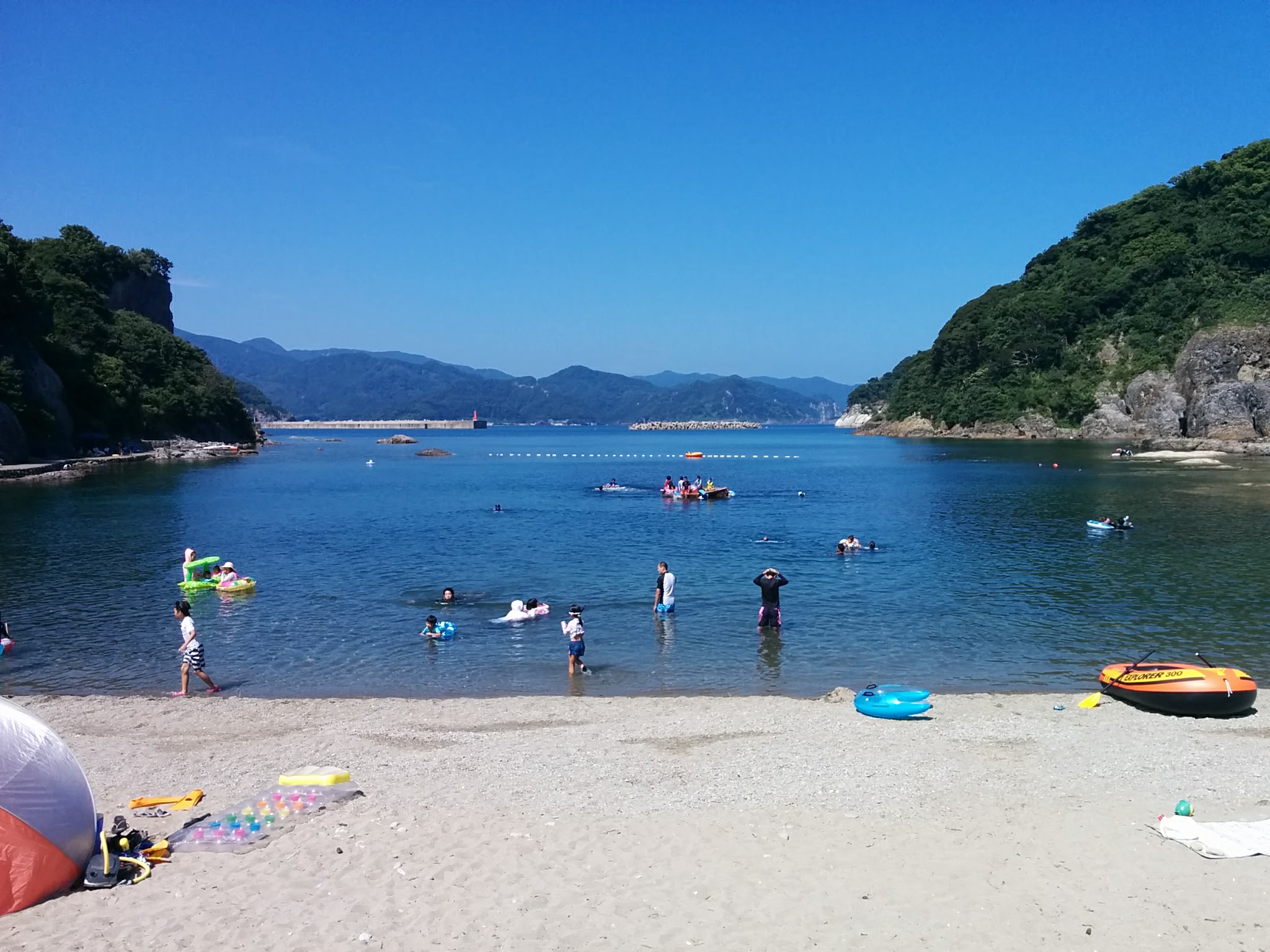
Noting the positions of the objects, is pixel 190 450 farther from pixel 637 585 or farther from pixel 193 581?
pixel 637 585

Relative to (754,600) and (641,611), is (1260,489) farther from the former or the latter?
(641,611)

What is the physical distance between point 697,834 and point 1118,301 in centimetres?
13569

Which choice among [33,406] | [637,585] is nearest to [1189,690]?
[637,585]

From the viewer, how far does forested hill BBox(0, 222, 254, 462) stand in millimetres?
71375

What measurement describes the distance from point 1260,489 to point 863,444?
90815 mm

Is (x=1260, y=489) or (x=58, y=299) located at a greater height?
(x=58, y=299)

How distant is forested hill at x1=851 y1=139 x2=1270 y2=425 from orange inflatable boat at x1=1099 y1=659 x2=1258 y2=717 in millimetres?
102823

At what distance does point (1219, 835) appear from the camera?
895cm

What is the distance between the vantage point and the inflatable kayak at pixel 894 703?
45.8ft

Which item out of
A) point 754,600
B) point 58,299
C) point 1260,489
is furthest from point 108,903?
point 58,299

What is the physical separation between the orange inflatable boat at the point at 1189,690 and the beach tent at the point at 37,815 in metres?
14.8

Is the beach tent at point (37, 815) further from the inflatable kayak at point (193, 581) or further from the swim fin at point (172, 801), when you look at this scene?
the inflatable kayak at point (193, 581)

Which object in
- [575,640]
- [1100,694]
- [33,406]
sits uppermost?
[33,406]

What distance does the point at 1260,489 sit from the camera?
2018 inches
